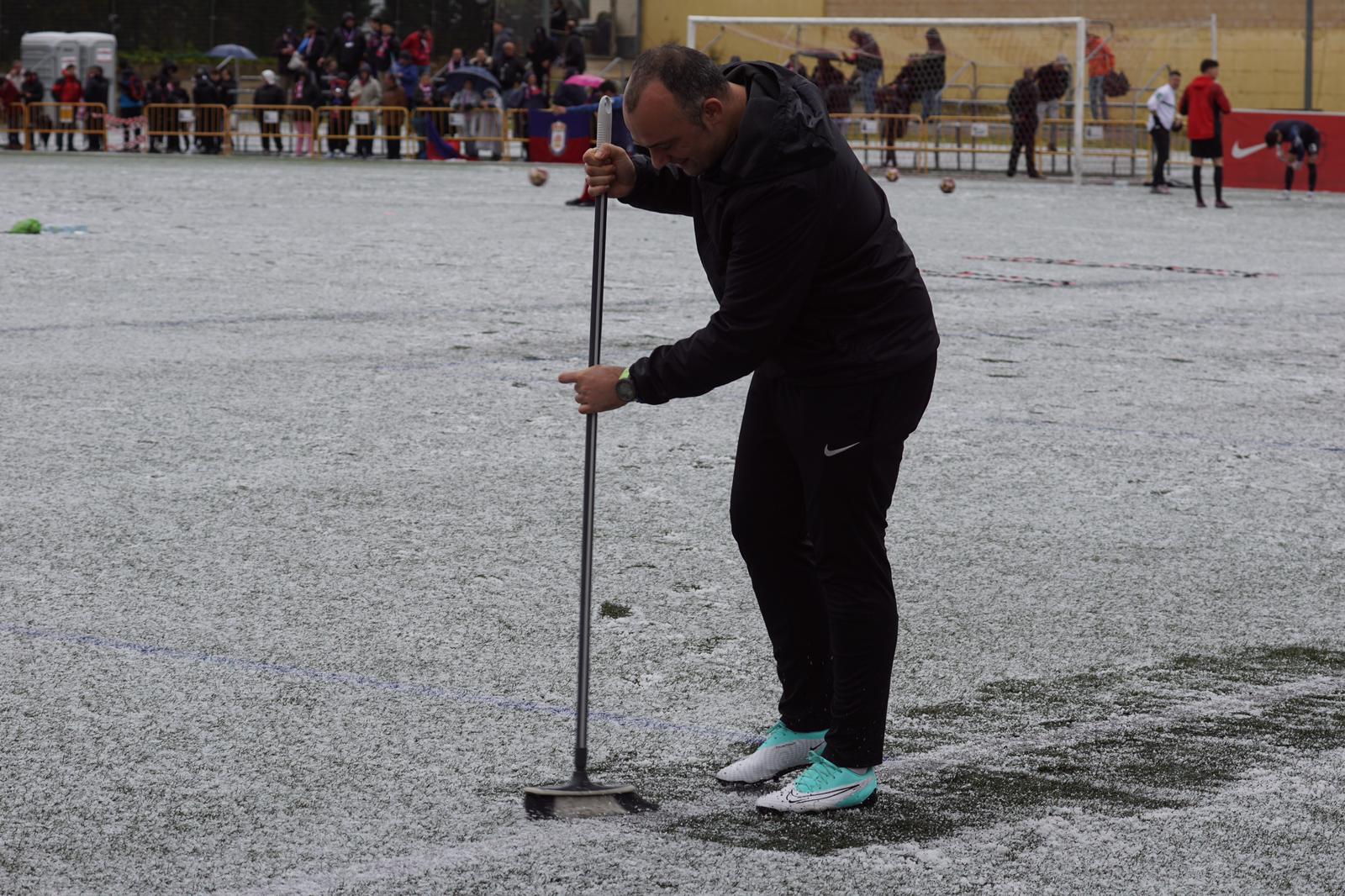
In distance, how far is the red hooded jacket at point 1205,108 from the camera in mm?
23656

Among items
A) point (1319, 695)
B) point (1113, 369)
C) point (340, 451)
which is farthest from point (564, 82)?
point (1319, 695)

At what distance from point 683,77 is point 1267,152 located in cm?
2581

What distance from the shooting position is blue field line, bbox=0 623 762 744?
14.4 ft

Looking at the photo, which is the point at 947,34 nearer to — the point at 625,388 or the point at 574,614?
the point at 574,614

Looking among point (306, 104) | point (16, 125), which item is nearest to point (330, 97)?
point (306, 104)

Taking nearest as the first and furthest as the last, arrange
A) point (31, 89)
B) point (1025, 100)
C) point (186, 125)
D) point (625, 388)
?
1. point (625, 388)
2. point (1025, 100)
3. point (186, 125)
4. point (31, 89)

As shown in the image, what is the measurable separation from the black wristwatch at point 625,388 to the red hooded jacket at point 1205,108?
21241mm

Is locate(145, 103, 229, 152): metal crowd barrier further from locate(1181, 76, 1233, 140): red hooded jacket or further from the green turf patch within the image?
the green turf patch

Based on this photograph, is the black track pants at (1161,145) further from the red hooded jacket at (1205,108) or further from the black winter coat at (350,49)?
the black winter coat at (350,49)

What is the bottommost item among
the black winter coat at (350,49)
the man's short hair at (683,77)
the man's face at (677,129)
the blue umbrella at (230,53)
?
the man's face at (677,129)

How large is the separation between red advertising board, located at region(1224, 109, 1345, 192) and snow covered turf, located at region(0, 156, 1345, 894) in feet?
54.9

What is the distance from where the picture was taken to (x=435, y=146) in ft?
110

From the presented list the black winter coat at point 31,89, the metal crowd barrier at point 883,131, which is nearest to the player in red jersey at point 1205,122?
the metal crowd barrier at point 883,131

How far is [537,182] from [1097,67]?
1171 cm
